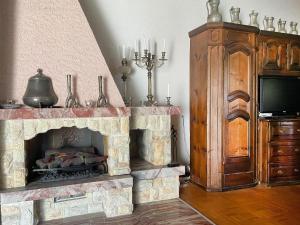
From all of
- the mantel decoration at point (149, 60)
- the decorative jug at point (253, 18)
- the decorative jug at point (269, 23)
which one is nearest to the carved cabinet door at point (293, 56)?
the decorative jug at point (269, 23)

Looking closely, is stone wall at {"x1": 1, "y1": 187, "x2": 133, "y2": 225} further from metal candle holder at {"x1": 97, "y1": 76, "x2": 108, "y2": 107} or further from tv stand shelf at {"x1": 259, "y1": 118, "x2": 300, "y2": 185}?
tv stand shelf at {"x1": 259, "y1": 118, "x2": 300, "y2": 185}

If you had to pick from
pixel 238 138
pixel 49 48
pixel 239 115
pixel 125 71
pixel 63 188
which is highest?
pixel 49 48

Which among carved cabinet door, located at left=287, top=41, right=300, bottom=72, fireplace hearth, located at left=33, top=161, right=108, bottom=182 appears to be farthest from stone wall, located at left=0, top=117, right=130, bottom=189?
carved cabinet door, located at left=287, top=41, right=300, bottom=72

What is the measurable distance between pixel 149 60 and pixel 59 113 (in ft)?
4.48

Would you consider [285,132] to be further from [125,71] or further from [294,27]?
[125,71]

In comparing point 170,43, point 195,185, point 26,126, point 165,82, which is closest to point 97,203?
point 26,126

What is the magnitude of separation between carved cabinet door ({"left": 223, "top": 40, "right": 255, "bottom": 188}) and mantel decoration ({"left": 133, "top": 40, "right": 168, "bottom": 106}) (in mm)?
849

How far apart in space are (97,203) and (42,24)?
1.82 metres

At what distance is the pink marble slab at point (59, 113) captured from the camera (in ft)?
7.22

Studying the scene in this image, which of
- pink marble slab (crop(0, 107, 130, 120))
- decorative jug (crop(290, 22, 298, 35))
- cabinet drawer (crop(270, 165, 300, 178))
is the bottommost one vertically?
cabinet drawer (crop(270, 165, 300, 178))

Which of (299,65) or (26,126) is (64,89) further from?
(299,65)

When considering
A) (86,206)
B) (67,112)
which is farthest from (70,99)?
(86,206)

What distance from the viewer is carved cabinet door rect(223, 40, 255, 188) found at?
316 cm

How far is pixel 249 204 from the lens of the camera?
2.77 m
